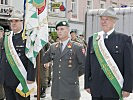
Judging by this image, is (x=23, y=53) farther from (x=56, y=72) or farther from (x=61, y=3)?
(x=61, y=3)

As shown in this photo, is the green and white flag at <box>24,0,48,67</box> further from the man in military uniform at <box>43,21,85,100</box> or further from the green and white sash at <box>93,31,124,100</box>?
the green and white sash at <box>93,31,124,100</box>

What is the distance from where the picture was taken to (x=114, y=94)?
4113 mm

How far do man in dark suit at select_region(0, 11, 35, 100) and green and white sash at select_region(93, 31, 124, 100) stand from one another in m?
1.08

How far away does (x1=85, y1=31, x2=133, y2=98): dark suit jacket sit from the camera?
4.05 metres

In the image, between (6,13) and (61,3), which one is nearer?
(6,13)

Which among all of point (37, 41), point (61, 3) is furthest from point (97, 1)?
point (37, 41)

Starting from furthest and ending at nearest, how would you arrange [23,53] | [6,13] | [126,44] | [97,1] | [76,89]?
[97,1], [6,13], [23,53], [76,89], [126,44]

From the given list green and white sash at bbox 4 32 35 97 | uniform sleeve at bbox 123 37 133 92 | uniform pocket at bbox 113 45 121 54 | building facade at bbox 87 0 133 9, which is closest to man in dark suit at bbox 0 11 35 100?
green and white sash at bbox 4 32 35 97

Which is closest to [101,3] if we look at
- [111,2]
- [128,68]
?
[111,2]

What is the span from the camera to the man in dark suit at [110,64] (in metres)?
4.07

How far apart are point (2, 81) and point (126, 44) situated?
191 centimetres

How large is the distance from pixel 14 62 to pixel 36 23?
2.13ft

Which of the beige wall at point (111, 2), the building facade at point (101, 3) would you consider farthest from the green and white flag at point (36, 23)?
the beige wall at point (111, 2)

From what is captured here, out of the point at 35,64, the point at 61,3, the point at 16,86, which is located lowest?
the point at 16,86
